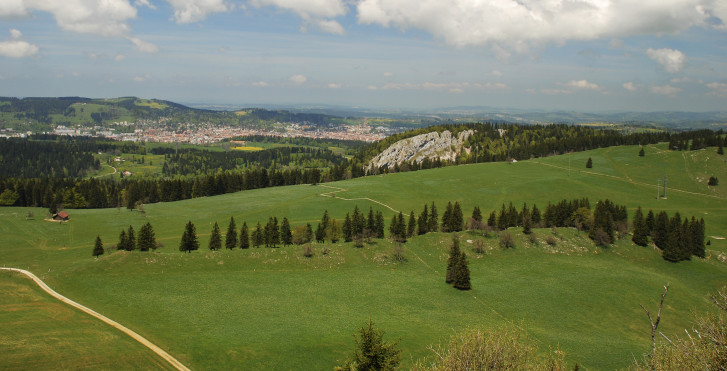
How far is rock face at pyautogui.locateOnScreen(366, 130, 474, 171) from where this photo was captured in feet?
628

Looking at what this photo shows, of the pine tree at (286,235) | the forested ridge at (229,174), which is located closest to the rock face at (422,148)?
the forested ridge at (229,174)

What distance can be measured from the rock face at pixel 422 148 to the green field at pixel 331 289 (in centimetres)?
10424

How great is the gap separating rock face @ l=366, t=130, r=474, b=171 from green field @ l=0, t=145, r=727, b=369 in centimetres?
10424

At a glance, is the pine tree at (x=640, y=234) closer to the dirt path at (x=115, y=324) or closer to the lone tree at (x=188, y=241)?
the dirt path at (x=115, y=324)

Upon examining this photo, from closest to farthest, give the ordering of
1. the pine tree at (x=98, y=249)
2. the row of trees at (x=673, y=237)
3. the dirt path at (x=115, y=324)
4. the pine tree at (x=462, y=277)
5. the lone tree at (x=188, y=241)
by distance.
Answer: the dirt path at (x=115, y=324)
the pine tree at (x=462, y=277)
the pine tree at (x=98, y=249)
the lone tree at (x=188, y=241)
the row of trees at (x=673, y=237)

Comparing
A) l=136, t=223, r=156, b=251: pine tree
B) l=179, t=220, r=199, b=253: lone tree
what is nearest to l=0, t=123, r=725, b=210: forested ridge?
l=136, t=223, r=156, b=251: pine tree

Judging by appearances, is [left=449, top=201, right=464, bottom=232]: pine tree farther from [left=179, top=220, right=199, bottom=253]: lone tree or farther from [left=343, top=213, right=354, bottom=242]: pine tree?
[left=179, top=220, right=199, bottom=253]: lone tree

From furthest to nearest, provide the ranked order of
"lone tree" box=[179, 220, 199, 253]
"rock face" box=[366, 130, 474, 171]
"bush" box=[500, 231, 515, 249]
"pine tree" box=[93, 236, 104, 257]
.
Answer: "rock face" box=[366, 130, 474, 171] → "bush" box=[500, 231, 515, 249] → "lone tree" box=[179, 220, 199, 253] → "pine tree" box=[93, 236, 104, 257]

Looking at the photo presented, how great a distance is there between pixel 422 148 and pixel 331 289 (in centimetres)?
15525

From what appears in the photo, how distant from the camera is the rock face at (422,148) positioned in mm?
191375

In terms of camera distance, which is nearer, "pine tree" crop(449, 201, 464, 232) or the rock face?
"pine tree" crop(449, 201, 464, 232)

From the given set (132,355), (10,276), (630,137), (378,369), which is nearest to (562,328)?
(378,369)

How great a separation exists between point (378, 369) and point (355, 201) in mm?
74036

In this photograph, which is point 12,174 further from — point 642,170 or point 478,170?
point 642,170
